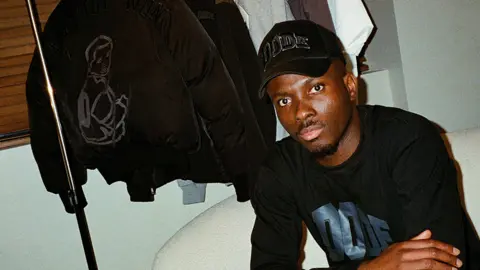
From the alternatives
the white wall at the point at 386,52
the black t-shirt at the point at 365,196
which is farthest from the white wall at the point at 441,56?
the black t-shirt at the point at 365,196

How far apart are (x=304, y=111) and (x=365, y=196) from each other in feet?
0.79

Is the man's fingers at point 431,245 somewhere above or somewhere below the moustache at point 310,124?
below

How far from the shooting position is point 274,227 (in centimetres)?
122

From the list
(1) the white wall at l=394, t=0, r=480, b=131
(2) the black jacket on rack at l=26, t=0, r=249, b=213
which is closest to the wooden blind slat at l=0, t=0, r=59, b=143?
(2) the black jacket on rack at l=26, t=0, r=249, b=213

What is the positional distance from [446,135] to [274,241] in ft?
2.27

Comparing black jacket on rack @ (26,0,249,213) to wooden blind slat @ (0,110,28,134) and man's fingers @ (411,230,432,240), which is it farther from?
man's fingers @ (411,230,432,240)

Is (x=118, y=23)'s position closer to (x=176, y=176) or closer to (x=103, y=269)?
(x=176, y=176)

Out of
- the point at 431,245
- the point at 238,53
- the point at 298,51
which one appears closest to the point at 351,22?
the point at 238,53

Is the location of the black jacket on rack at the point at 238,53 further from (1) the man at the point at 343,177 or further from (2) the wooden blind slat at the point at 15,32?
(2) the wooden blind slat at the point at 15,32

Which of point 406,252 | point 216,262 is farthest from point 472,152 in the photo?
point 216,262

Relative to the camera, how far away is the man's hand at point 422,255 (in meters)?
0.95

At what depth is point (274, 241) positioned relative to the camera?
3.96ft

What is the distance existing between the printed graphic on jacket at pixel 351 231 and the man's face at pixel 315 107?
158 millimetres

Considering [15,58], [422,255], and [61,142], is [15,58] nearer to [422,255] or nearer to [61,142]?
[61,142]
